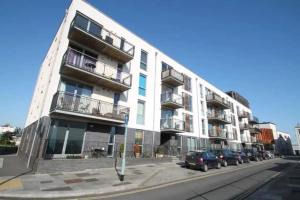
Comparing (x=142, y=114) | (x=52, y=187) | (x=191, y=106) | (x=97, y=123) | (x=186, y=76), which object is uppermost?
(x=186, y=76)

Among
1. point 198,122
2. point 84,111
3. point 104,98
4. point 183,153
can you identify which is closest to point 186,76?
point 198,122

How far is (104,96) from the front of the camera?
15695mm

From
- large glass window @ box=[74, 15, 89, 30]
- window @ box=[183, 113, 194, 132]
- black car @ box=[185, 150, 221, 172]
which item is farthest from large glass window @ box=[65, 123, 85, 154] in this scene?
window @ box=[183, 113, 194, 132]

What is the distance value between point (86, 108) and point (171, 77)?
11.9m

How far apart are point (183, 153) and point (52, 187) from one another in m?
17.7

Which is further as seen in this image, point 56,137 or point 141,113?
point 141,113

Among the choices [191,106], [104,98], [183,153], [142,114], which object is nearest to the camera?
[104,98]

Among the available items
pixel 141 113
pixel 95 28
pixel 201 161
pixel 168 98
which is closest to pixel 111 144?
pixel 141 113

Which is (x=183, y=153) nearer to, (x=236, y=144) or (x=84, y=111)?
(x=84, y=111)

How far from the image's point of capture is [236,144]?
38.7 m

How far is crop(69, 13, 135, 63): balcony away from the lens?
13.7 metres

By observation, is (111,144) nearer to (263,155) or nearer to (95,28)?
(95,28)

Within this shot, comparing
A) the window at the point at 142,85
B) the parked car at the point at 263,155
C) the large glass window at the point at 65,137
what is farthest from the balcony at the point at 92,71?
the parked car at the point at 263,155

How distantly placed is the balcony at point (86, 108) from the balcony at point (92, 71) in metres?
1.80
